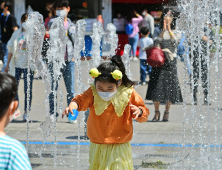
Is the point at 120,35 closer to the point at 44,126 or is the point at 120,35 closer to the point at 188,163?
the point at 44,126

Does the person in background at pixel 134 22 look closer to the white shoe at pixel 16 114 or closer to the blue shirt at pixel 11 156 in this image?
the white shoe at pixel 16 114

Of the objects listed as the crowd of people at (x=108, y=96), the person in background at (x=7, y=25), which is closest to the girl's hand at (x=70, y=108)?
the crowd of people at (x=108, y=96)

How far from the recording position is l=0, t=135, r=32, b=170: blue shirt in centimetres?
164

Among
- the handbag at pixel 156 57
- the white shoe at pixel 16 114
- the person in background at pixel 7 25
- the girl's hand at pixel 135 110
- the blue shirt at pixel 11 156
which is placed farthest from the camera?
the person in background at pixel 7 25

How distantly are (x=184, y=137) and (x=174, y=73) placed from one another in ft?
4.09

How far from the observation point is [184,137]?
482cm

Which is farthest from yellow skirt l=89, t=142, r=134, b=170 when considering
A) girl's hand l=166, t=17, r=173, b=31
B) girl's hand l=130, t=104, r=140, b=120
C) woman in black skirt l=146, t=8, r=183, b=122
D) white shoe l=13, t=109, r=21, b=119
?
white shoe l=13, t=109, r=21, b=119

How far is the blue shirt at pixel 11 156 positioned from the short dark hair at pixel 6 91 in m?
0.14

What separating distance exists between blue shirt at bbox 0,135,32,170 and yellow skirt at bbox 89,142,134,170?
1.31m

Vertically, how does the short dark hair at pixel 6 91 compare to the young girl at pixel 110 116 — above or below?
above

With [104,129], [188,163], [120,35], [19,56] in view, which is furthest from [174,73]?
[120,35]

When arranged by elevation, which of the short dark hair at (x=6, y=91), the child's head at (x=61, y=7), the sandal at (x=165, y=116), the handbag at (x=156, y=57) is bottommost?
the sandal at (x=165, y=116)

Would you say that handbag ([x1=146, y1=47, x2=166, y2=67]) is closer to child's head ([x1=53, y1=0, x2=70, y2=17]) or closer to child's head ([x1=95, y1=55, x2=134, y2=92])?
child's head ([x1=53, y1=0, x2=70, y2=17])

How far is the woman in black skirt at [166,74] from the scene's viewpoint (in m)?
5.75
